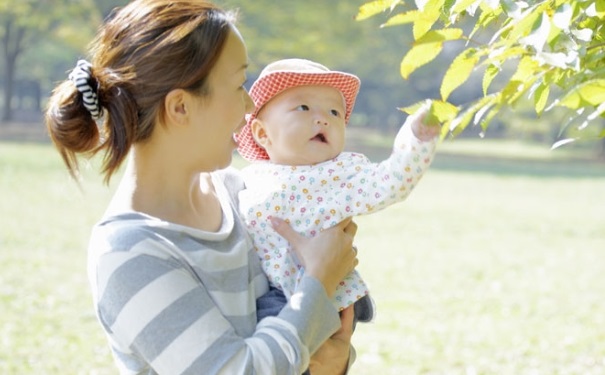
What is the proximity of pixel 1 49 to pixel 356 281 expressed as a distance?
130 ft

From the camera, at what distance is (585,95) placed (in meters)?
1.54

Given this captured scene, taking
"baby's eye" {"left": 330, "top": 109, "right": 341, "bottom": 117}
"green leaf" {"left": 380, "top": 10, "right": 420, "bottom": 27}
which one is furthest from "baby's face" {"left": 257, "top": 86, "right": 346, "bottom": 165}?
"green leaf" {"left": 380, "top": 10, "right": 420, "bottom": 27}

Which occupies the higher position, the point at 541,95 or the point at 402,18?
the point at 402,18

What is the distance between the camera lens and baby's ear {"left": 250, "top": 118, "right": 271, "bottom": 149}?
2357 mm

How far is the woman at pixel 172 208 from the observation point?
6.03ft

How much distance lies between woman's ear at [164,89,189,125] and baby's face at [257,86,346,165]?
39 cm

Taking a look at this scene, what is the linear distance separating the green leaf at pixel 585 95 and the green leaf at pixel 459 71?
0.21m

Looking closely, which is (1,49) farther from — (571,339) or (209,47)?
(209,47)

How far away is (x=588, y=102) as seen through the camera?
5.06ft

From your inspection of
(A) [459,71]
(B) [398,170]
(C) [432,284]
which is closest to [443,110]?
(A) [459,71]

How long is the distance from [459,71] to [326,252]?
53cm

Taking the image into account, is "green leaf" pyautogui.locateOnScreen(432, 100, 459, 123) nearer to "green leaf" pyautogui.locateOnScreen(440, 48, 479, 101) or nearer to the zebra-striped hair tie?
"green leaf" pyautogui.locateOnScreen(440, 48, 479, 101)

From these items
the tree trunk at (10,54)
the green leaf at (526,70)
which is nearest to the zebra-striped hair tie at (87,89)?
the green leaf at (526,70)

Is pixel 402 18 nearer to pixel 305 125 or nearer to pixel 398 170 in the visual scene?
pixel 398 170
